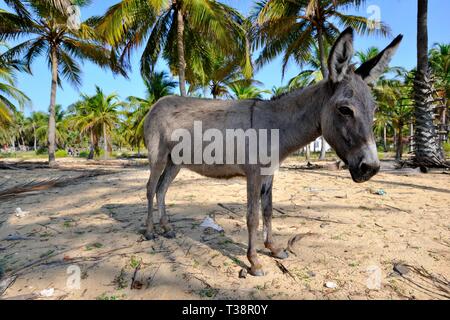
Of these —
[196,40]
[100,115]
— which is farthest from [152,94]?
[196,40]

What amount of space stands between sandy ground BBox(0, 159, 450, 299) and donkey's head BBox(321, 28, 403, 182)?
48.3 inches

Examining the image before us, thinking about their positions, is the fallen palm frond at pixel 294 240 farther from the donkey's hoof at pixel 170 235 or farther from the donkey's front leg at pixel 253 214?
the donkey's hoof at pixel 170 235

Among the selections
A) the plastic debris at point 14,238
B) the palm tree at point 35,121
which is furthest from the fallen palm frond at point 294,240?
the palm tree at point 35,121

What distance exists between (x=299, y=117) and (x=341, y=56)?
0.72 metres

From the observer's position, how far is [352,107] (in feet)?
7.11

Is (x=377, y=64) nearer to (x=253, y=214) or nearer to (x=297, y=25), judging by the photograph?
(x=253, y=214)

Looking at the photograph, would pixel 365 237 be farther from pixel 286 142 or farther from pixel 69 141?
pixel 69 141

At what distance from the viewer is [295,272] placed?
2.80 meters

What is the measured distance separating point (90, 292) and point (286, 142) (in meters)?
2.46

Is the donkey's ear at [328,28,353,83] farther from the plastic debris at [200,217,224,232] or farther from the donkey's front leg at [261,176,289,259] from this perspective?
the plastic debris at [200,217,224,232]

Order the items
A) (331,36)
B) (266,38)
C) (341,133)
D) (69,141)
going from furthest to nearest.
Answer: (69,141)
(331,36)
(266,38)
(341,133)

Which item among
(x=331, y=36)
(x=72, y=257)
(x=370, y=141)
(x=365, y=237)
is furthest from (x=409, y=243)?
(x=331, y=36)

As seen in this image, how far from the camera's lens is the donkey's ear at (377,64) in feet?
7.64
